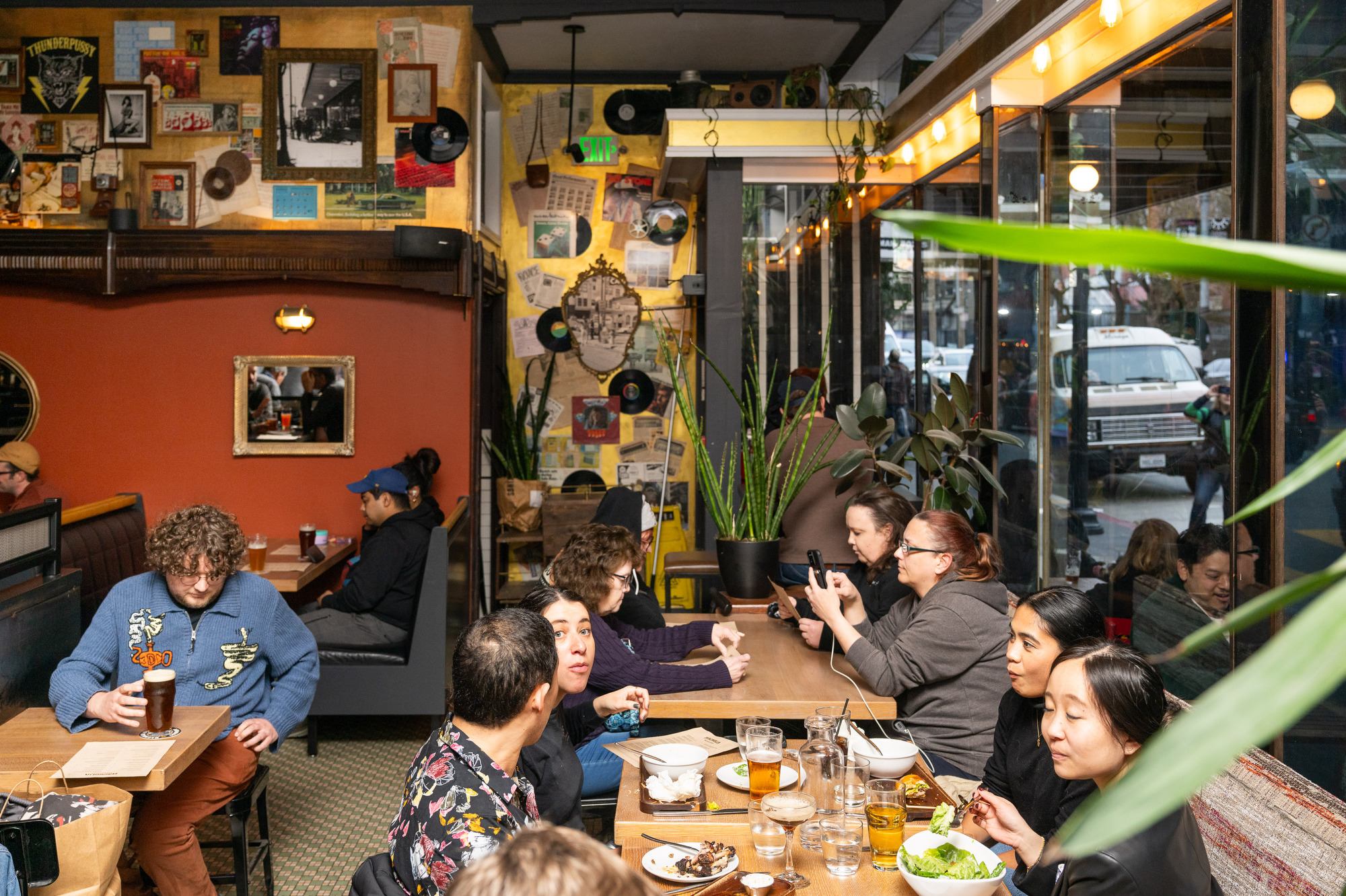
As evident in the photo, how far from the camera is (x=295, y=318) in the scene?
6254 millimetres

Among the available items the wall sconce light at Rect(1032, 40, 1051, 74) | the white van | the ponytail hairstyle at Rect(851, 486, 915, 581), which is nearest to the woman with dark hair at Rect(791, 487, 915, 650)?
the ponytail hairstyle at Rect(851, 486, 915, 581)

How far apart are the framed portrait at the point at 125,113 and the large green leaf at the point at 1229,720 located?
7.10 meters

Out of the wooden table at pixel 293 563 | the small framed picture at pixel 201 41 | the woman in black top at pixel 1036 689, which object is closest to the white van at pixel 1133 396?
the woman in black top at pixel 1036 689

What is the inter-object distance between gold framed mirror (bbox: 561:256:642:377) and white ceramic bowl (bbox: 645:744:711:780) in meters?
5.14

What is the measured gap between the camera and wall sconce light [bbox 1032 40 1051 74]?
143 inches

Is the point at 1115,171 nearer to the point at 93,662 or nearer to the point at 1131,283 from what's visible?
the point at 1131,283

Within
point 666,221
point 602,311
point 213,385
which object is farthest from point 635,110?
point 213,385

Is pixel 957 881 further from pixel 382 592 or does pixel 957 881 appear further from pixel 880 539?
pixel 382 592

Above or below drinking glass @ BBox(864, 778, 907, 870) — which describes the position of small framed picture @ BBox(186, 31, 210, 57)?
above

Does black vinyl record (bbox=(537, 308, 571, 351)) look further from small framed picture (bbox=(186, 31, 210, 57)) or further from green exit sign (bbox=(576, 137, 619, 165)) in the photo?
small framed picture (bbox=(186, 31, 210, 57))

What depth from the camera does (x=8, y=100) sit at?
6355 mm

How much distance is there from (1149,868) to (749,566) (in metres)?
3.04

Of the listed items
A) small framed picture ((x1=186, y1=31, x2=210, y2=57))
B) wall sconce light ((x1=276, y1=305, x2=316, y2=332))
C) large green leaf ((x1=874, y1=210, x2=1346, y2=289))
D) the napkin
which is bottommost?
the napkin

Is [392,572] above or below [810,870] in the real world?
above
